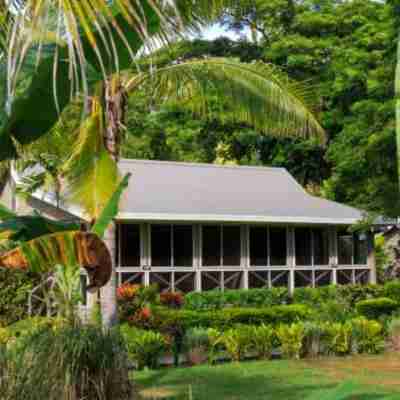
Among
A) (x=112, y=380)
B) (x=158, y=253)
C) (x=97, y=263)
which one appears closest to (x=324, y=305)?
(x=158, y=253)

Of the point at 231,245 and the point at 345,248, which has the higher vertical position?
the point at 231,245

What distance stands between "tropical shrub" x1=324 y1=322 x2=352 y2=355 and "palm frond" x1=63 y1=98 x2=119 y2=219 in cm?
747

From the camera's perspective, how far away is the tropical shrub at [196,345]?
599 inches

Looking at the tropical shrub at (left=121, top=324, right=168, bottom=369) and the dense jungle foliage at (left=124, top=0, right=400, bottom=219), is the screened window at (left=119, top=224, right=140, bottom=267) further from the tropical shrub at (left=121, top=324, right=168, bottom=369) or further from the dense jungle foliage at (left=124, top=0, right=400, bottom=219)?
the tropical shrub at (left=121, top=324, right=168, bottom=369)

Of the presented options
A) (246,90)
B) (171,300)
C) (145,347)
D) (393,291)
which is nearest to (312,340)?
(145,347)

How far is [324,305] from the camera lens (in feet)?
66.1

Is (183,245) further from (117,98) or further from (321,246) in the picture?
(117,98)

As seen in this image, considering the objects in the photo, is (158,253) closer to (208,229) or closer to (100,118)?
(208,229)

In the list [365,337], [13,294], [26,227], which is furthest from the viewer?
[13,294]

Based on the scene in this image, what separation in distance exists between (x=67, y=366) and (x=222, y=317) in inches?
388

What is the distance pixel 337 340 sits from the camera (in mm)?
16531

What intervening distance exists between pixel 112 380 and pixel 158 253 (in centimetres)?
1387

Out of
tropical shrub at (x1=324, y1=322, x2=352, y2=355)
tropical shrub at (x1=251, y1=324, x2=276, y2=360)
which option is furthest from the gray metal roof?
tropical shrub at (x1=324, y1=322, x2=352, y2=355)

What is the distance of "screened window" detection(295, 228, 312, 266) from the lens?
2469cm
